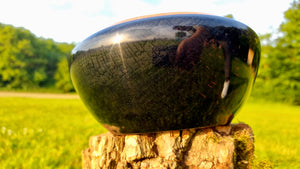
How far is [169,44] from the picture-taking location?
0.94 m

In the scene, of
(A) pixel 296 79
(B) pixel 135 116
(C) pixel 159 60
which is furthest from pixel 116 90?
(A) pixel 296 79

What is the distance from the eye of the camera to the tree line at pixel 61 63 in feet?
48.1

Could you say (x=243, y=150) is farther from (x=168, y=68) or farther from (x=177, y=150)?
(x=168, y=68)

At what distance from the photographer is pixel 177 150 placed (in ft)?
3.86

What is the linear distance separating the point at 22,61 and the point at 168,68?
1010 inches

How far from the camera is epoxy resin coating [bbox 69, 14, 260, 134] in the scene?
3.16 feet

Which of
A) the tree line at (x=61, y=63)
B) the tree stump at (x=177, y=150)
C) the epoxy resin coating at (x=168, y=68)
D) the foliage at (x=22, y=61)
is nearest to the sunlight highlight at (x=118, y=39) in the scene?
the epoxy resin coating at (x=168, y=68)

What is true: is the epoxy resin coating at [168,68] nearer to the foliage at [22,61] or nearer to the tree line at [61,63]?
the tree line at [61,63]

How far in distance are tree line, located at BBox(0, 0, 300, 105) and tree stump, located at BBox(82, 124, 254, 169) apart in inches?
404

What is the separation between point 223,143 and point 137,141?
1.64ft

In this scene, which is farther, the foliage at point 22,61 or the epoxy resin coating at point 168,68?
the foliage at point 22,61

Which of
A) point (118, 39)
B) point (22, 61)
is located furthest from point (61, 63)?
point (118, 39)

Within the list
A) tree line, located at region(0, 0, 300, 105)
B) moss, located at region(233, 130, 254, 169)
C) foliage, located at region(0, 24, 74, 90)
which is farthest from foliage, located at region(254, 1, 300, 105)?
foliage, located at region(0, 24, 74, 90)

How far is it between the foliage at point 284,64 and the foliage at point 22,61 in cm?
2200
